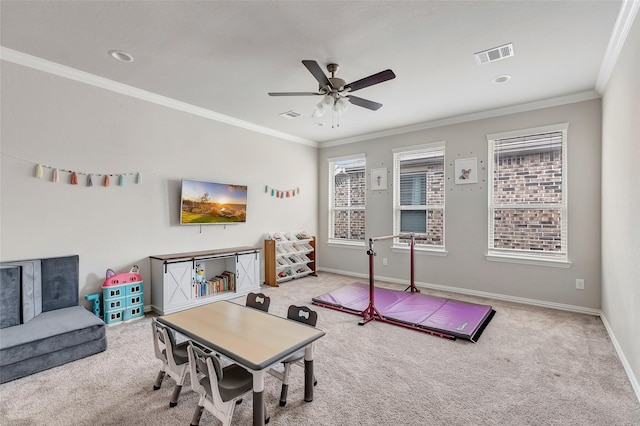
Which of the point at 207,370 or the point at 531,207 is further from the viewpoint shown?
the point at 531,207

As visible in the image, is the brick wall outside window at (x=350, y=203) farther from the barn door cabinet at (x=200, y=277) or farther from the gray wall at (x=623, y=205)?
the gray wall at (x=623, y=205)

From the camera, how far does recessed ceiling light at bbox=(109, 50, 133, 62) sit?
3025 millimetres

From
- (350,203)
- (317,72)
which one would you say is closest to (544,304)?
(350,203)

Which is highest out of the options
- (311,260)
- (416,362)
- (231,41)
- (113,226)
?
(231,41)

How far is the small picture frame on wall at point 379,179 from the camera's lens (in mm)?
5945

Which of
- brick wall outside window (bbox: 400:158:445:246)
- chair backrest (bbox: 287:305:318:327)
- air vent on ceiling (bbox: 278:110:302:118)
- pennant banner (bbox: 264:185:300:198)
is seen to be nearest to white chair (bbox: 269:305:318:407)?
chair backrest (bbox: 287:305:318:327)

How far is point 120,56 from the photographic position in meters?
3.11

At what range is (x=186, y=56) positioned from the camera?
10.2 ft

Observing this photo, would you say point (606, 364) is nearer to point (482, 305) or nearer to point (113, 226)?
point (482, 305)

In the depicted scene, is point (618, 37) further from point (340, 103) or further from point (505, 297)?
point (505, 297)

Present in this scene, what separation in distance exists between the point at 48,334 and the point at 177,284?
1.48 meters

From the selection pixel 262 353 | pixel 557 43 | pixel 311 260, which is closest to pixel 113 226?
pixel 262 353

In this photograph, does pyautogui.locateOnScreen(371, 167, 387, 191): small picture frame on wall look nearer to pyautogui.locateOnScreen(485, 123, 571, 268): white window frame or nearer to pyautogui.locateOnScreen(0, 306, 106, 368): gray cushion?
pyautogui.locateOnScreen(485, 123, 571, 268): white window frame

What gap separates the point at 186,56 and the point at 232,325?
8.92 feet
